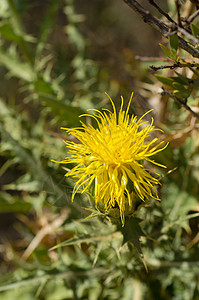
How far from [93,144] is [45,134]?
113 centimetres

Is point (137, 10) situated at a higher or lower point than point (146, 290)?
higher

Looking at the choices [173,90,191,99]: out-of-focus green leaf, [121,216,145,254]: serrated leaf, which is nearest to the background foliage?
[173,90,191,99]: out-of-focus green leaf

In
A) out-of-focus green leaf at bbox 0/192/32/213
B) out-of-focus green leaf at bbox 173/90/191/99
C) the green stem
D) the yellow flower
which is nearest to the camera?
the yellow flower

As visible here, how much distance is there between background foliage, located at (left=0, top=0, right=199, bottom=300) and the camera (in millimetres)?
1383

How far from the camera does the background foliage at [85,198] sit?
138cm

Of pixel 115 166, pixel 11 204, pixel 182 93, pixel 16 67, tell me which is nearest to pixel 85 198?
pixel 115 166

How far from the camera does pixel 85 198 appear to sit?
1.23 meters

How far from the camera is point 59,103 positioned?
1.81 metres

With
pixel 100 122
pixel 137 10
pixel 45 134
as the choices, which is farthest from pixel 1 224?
pixel 137 10

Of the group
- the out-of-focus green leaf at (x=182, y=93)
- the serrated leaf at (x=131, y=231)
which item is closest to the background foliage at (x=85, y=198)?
the out-of-focus green leaf at (x=182, y=93)

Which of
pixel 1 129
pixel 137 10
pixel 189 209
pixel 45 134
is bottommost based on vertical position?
pixel 189 209

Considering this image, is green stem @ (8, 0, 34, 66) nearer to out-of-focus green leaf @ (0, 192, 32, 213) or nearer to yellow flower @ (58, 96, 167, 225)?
out-of-focus green leaf @ (0, 192, 32, 213)

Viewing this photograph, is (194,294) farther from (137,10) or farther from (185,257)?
(137,10)

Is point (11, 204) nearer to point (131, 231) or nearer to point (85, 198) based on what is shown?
point (85, 198)
